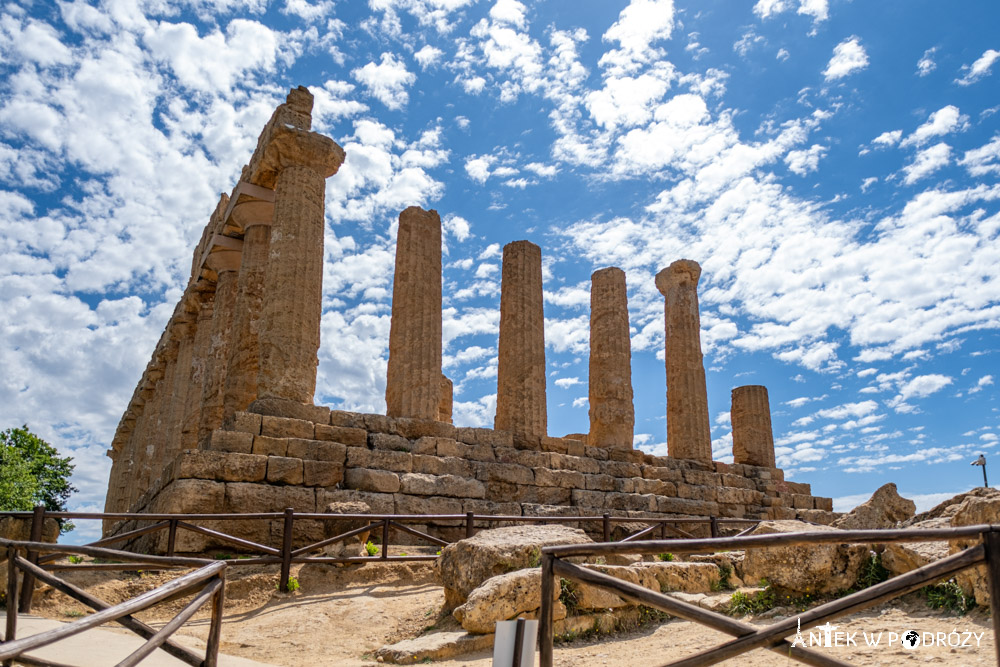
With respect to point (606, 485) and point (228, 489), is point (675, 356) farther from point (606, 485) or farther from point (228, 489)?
point (228, 489)

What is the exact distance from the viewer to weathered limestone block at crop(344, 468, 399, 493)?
1252cm

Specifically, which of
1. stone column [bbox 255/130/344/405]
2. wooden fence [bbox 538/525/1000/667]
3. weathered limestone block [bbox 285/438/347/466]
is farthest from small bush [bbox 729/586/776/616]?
stone column [bbox 255/130/344/405]

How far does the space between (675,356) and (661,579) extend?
14.1 m

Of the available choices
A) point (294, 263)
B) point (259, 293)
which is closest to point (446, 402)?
point (259, 293)

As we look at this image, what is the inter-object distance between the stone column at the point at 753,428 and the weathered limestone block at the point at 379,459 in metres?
13.0

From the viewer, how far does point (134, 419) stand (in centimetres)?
3045

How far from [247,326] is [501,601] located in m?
10.9

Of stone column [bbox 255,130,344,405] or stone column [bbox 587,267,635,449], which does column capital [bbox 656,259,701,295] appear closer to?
stone column [bbox 587,267,635,449]

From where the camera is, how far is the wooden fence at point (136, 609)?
275 centimetres

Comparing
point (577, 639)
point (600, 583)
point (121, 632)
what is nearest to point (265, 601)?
point (121, 632)

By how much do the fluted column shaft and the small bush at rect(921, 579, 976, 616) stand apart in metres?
12.1

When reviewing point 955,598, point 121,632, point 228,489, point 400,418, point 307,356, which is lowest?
point 121,632

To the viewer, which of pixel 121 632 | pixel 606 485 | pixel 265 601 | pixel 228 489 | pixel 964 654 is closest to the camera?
pixel 964 654

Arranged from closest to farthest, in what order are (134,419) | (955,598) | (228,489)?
(955,598), (228,489), (134,419)
